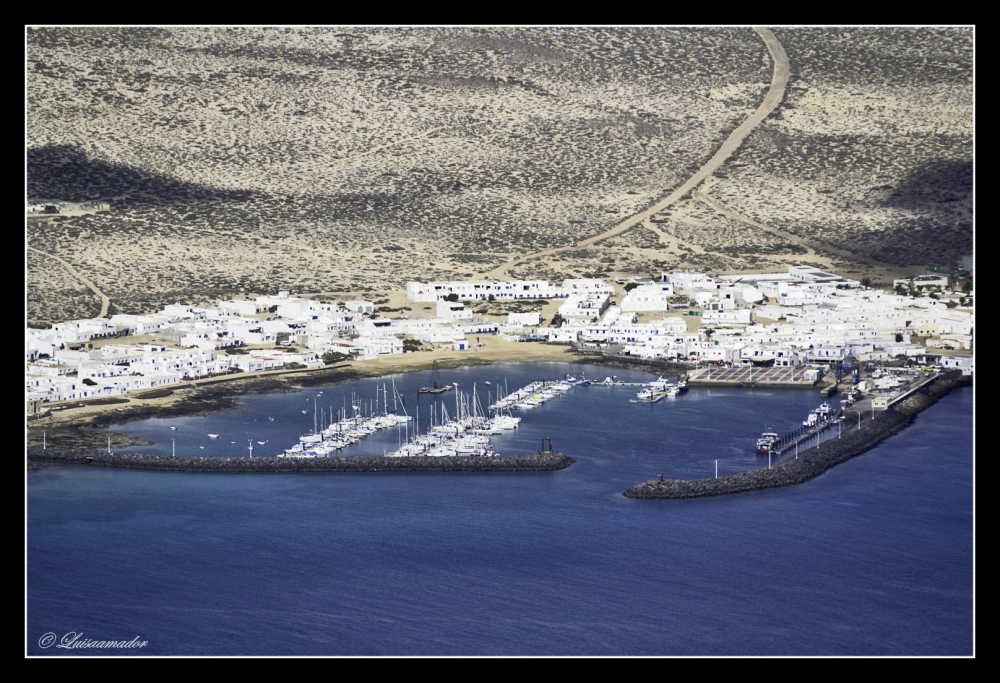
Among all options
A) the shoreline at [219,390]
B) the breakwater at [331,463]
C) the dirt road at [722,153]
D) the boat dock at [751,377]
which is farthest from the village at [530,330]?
the dirt road at [722,153]

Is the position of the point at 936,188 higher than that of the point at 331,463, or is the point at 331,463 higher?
the point at 936,188

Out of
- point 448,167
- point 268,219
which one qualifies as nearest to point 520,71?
point 448,167

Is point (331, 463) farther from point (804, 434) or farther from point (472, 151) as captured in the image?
point (472, 151)

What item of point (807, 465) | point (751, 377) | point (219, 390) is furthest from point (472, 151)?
point (807, 465)

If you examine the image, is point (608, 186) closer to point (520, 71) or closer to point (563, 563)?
point (520, 71)

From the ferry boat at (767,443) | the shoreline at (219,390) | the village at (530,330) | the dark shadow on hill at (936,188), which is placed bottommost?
the ferry boat at (767,443)

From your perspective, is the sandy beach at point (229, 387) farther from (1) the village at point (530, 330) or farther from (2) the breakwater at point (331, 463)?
(2) the breakwater at point (331, 463)
